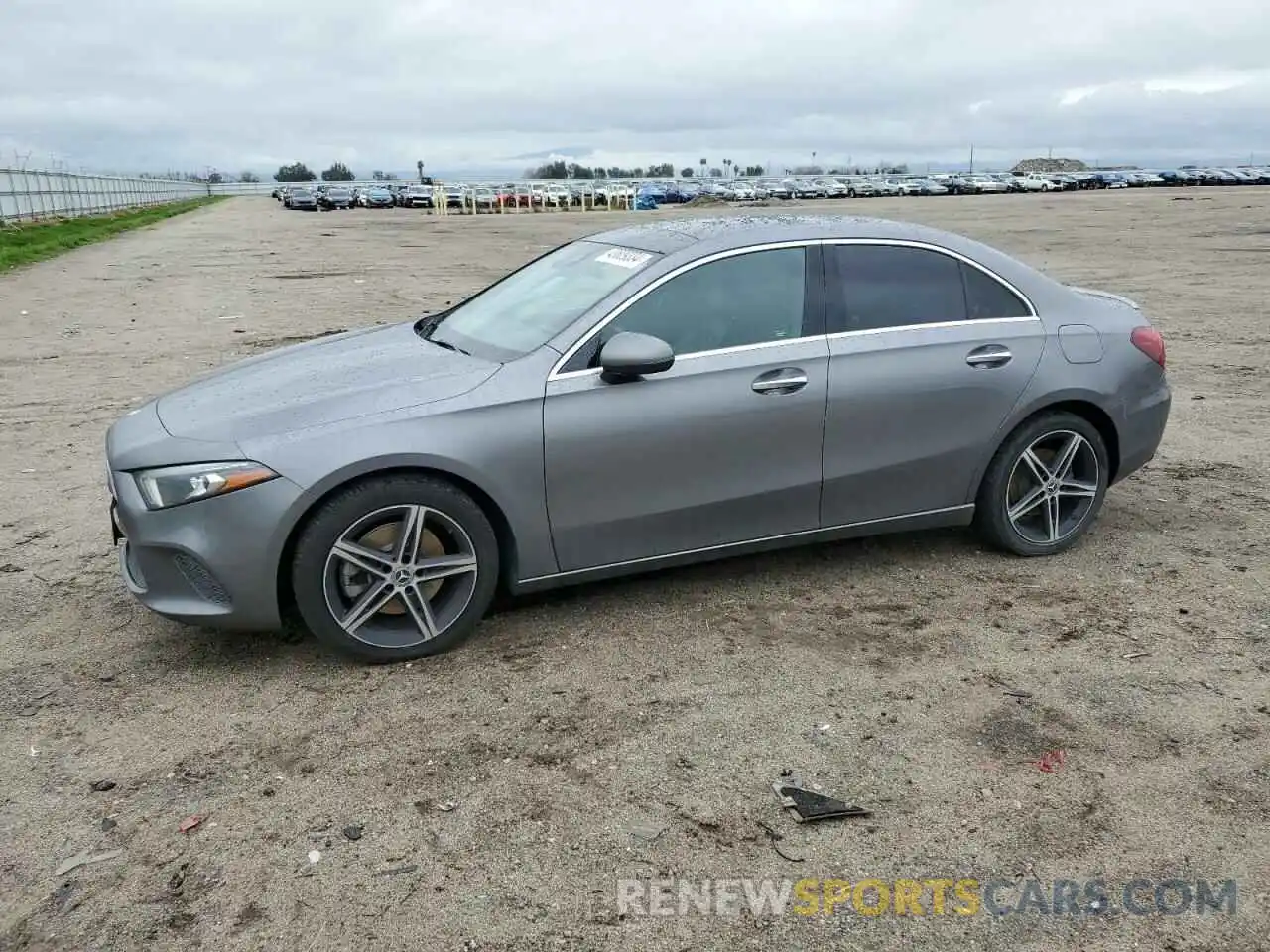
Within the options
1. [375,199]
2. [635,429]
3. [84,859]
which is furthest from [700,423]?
[375,199]

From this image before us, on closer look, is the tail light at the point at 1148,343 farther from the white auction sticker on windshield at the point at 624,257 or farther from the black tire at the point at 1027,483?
the white auction sticker on windshield at the point at 624,257

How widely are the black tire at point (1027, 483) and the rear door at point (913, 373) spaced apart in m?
0.14

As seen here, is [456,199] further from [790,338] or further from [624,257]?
[790,338]

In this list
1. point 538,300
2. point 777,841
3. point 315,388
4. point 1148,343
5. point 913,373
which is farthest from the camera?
point 1148,343

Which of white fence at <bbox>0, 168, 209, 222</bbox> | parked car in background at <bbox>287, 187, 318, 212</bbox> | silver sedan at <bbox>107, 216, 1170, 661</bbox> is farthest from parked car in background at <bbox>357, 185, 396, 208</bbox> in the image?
silver sedan at <bbox>107, 216, 1170, 661</bbox>

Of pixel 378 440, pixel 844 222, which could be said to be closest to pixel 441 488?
pixel 378 440

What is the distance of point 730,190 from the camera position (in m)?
85.2

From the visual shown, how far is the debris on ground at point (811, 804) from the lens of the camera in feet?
10.6

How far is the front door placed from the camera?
4281mm

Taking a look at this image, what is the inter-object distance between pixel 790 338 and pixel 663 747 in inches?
75.4

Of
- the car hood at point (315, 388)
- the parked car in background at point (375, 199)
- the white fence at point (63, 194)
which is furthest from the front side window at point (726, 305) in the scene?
the parked car in background at point (375, 199)

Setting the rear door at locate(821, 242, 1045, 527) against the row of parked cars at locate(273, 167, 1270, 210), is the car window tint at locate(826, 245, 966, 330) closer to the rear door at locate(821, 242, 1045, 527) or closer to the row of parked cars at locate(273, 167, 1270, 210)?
the rear door at locate(821, 242, 1045, 527)

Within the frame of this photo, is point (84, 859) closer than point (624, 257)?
Yes

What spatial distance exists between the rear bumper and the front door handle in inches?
73.0
